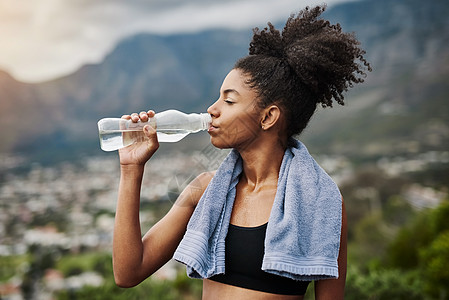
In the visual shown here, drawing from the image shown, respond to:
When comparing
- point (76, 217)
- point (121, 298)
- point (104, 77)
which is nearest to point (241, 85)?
point (121, 298)

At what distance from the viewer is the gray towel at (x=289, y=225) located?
4.28ft

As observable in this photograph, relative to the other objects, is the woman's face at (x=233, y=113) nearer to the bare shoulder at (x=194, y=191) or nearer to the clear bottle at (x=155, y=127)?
the clear bottle at (x=155, y=127)

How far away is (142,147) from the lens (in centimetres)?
143

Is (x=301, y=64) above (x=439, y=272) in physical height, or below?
above

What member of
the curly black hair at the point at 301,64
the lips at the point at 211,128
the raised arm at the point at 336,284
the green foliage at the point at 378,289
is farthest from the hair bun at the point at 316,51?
the green foliage at the point at 378,289

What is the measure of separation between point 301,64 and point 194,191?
540 mm

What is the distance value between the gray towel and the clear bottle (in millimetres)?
188

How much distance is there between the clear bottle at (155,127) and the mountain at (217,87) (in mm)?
12215

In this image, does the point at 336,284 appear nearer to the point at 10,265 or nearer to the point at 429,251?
the point at 429,251

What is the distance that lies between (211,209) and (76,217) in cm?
1363

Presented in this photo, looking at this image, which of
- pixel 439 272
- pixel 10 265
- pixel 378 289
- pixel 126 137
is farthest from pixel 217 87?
pixel 126 137

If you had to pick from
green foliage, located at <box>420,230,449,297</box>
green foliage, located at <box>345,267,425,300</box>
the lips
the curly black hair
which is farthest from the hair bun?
green foliage, located at <box>420,230,449,297</box>

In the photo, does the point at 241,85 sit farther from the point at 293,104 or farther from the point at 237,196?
the point at 237,196

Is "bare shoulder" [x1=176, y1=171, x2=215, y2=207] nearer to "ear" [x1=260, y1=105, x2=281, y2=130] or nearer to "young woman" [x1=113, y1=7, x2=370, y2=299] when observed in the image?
"young woman" [x1=113, y1=7, x2=370, y2=299]
